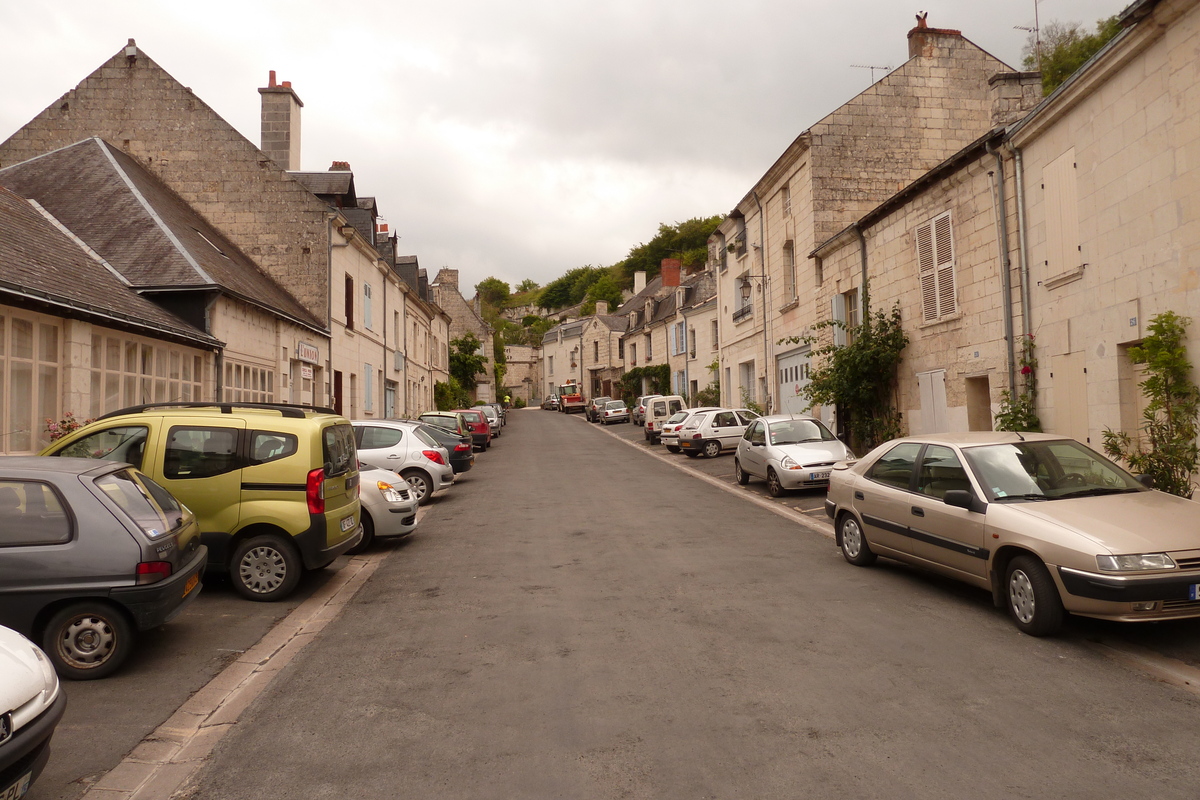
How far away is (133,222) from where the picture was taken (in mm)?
16125

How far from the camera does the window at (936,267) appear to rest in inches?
561

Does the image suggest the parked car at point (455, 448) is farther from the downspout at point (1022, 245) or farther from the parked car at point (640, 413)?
the parked car at point (640, 413)

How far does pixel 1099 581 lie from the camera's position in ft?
17.0

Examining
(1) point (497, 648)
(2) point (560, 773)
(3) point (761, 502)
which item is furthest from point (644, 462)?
(2) point (560, 773)

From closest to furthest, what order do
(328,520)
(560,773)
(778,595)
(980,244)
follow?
(560,773) < (778,595) < (328,520) < (980,244)

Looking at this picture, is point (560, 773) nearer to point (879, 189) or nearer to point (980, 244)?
point (980, 244)

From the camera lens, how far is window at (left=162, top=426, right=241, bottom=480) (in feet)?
24.3

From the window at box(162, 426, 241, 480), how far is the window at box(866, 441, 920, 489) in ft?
20.7

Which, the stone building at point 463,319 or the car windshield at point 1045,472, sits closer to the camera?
the car windshield at point 1045,472

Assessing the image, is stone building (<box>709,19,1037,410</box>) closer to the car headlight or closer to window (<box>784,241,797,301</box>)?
window (<box>784,241,797,301</box>)

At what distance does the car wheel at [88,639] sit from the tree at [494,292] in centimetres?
11790

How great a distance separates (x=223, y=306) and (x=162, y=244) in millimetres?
1754

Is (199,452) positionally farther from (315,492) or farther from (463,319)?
(463,319)

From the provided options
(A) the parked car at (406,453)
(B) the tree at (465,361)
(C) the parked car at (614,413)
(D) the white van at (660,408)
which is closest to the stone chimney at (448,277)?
(B) the tree at (465,361)
